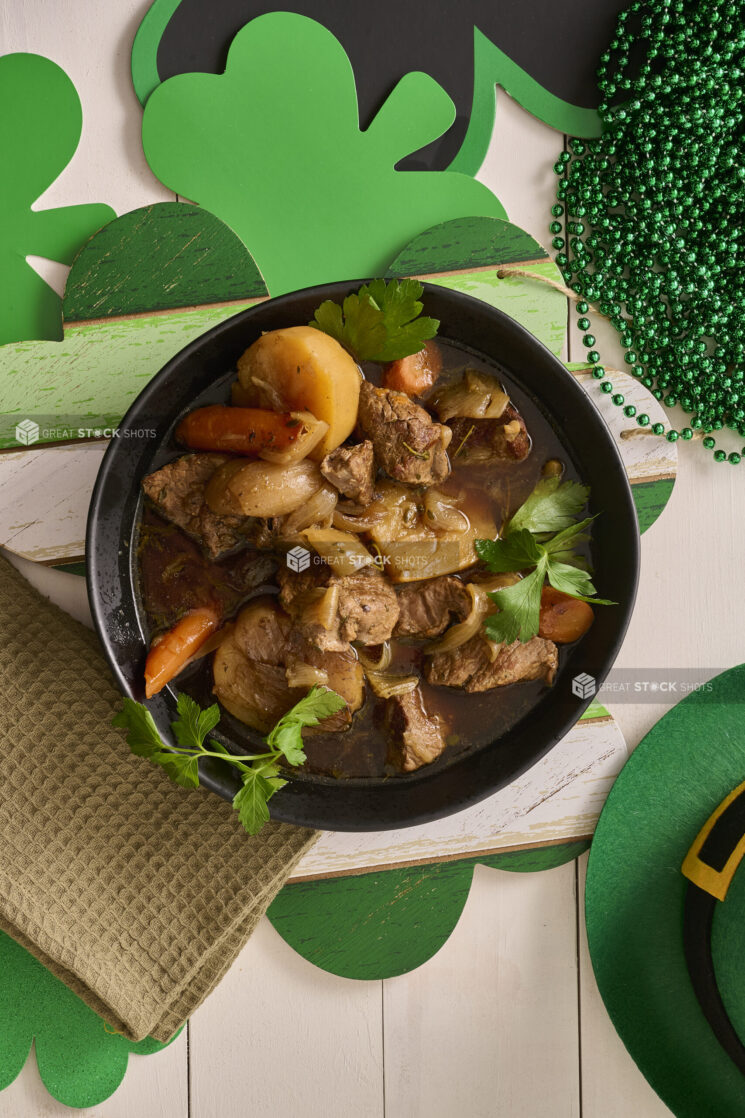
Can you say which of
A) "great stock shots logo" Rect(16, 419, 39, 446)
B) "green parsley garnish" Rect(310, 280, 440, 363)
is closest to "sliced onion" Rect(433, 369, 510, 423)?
"green parsley garnish" Rect(310, 280, 440, 363)

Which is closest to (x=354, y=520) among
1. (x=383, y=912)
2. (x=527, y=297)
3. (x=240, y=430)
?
(x=240, y=430)

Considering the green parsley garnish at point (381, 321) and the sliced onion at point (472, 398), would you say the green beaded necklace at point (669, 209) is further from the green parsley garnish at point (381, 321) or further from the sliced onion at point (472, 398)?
the green parsley garnish at point (381, 321)

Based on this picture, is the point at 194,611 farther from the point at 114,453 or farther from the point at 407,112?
the point at 407,112

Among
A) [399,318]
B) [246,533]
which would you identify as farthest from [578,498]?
[246,533]

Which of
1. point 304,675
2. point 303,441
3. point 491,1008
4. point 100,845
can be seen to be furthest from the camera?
point 491,1008

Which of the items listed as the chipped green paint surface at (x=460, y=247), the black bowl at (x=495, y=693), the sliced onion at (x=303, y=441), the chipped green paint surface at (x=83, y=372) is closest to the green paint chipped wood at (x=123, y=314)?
the chipped green paint surface at (x=83, y=372)

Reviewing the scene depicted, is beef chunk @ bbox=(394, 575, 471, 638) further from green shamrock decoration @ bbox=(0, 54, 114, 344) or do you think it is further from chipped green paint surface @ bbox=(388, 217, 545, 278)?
green shamrock decoration @ bbox=(0, 54, 114, 344)

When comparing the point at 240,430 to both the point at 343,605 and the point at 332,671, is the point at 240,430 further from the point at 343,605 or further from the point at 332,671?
the point at 332,671

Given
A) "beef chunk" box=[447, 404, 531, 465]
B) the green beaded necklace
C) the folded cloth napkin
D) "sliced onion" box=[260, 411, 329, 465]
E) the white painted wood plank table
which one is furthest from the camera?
the white painted wood plank table
